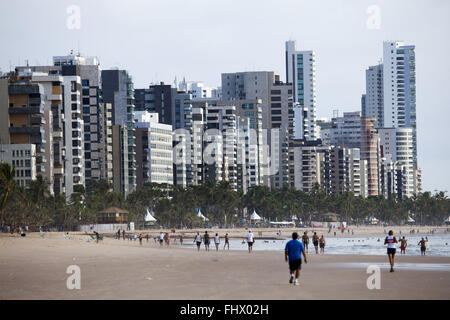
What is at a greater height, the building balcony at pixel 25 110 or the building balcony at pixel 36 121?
the building balcony at pixel 25 110

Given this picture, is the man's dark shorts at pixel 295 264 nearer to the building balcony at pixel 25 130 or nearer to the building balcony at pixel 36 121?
the building balcony at pixel 25 130

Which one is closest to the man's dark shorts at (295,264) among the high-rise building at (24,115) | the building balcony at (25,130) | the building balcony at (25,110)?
the high-rise building at (24,115)

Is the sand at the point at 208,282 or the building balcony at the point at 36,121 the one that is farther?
the building balcony at the point at 36,121

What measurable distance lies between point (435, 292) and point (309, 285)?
4.83 meters

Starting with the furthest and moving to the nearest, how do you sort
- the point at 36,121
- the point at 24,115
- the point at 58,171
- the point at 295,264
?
1. the point at 58,171
2. the point at 36,121
3. the point at 24,115
4. the point at 295,264

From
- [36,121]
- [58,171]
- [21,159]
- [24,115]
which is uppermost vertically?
[24,115]

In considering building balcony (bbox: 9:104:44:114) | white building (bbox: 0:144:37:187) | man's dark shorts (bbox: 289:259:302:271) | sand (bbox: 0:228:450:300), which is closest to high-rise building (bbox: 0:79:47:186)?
building balcony (bbox: 9:104:44:114)

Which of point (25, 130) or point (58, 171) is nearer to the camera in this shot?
point (25, 130)

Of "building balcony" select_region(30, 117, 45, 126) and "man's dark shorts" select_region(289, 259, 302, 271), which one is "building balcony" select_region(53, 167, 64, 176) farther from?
"man's dark shorts" select_region(289, 259, 302, 271)

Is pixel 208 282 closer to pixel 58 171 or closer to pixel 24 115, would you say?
pixel 24 115

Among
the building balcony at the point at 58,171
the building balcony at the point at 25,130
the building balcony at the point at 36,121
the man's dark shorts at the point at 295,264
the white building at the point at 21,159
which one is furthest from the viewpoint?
the building balcony at the point at 58,171

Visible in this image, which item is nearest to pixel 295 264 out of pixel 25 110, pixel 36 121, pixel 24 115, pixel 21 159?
pixel 21 159
